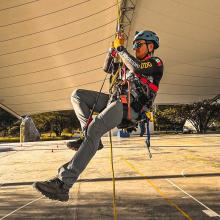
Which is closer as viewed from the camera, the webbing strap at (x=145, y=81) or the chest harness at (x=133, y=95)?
the chest harness at (x=133, y=95)

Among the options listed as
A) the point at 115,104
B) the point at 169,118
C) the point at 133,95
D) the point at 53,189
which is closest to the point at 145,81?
the point at 133,95

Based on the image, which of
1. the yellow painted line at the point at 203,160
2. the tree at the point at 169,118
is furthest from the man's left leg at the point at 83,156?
the tree at the point at 169,118

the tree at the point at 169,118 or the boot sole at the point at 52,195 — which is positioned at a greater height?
the tree at the point at 169,118

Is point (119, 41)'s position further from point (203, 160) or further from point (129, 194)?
point (203, 160)

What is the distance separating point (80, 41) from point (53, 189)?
2995 cm

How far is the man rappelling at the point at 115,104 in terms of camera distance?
416 cm

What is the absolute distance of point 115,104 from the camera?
4324 millimetres

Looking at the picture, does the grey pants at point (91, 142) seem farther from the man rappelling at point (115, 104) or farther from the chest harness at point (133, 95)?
the chest harness at point (133, 95)

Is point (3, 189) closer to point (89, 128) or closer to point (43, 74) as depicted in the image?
point (89, 128)

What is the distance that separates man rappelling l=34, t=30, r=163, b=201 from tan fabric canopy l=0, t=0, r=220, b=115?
2303cm

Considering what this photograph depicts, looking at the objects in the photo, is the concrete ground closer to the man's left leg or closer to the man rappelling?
the man rappelling

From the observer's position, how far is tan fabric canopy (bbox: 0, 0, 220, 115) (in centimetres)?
2819

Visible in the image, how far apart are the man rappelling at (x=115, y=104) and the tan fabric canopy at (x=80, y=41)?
→ 75.6ft

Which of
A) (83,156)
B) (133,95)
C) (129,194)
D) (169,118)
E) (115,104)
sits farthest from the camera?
(169,118)
